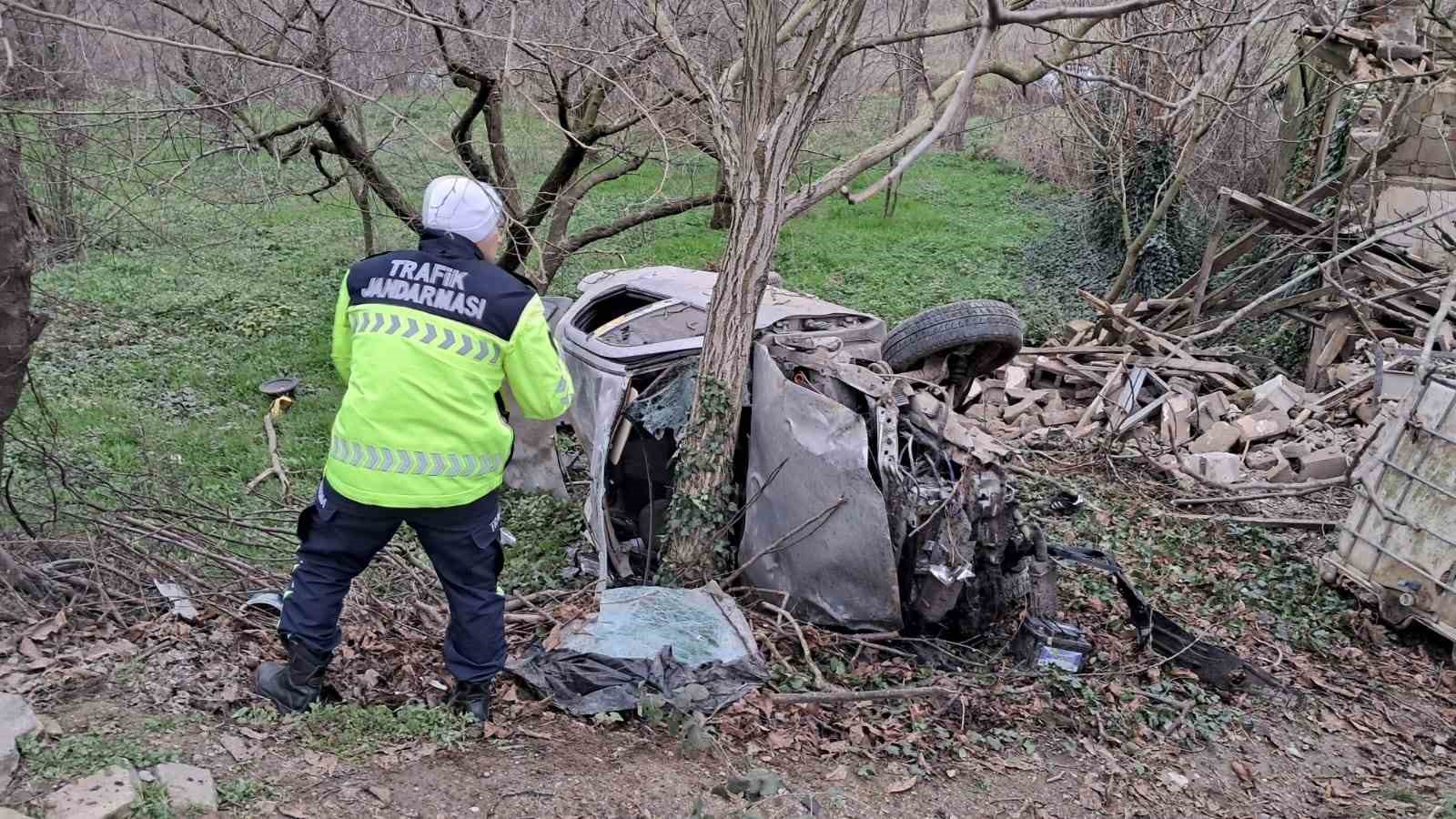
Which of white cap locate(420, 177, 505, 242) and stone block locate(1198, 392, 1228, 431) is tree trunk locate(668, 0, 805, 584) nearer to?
white cap locate(420, 177, 505, 242)

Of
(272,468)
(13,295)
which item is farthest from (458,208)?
(272,468)

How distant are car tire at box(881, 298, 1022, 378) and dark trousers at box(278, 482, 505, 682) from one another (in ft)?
11.5

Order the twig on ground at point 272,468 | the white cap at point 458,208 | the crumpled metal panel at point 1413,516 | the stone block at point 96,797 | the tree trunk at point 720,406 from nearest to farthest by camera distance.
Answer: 1. the stone block at point 96,797
2. the white cap at point 458,208
3. the tree trunk at point 720,406
4. the crumpled metal panel at point 1413,516
5. the twig on ground at point 272,468

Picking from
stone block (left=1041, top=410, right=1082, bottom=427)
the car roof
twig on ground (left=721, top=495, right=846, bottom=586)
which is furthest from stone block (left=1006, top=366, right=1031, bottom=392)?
twig on ground (left=721, top=495, right=846, bottom=586)

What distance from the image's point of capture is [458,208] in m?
3.44

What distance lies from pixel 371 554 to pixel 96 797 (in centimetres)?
108

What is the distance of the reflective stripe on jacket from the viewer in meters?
3.32

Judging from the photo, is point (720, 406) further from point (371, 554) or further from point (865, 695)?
point (371, 554)

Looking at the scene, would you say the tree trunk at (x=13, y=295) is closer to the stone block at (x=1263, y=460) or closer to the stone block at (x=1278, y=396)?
the stone block at (x=1263, y=460)

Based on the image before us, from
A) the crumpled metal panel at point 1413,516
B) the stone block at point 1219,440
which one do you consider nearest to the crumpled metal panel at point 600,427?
the crumpled metal panel at point 1413,516

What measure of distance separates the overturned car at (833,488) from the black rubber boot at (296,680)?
6.40 ft

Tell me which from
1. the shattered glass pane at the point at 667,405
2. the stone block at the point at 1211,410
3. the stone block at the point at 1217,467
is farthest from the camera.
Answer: the stone block at the point at 1211,410

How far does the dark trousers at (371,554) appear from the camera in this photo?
11.3 feet

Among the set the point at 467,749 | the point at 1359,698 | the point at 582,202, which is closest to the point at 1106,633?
the point at 1359,698
